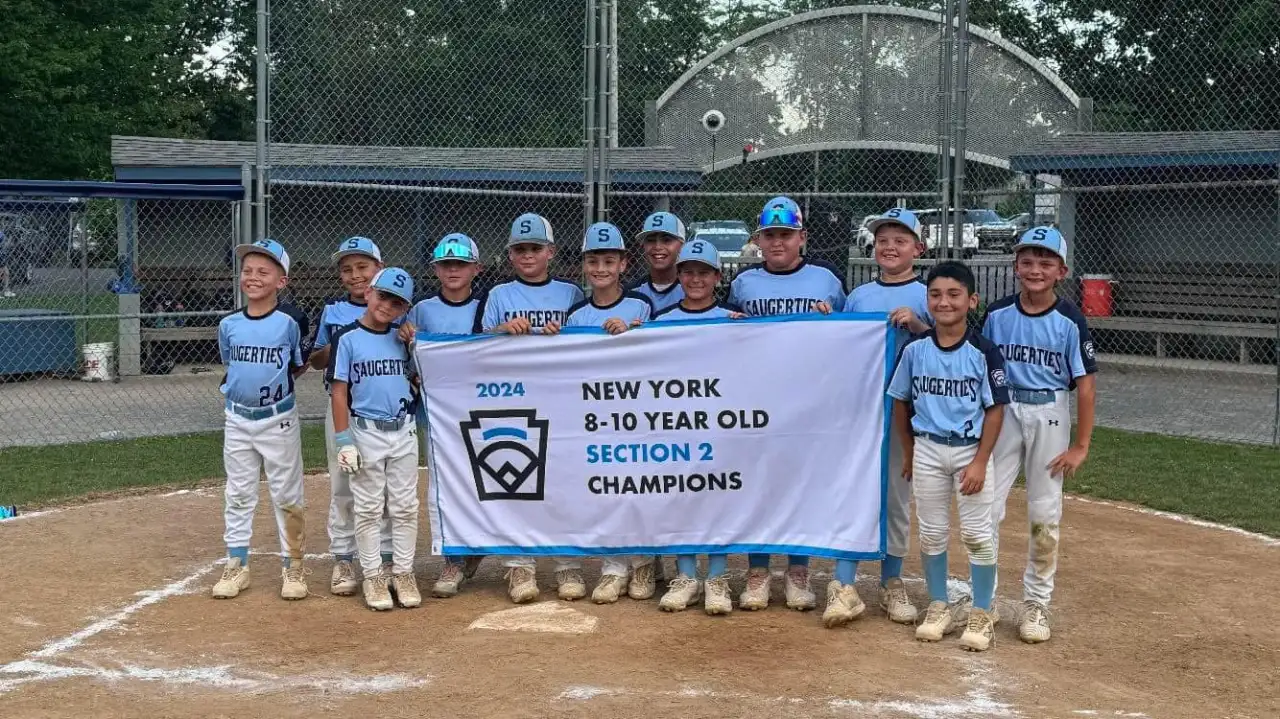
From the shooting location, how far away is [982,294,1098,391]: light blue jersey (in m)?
5.71

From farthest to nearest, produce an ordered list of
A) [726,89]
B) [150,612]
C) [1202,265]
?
[1202,265], [726,89], [150,612]

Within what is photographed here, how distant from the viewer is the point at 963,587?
21.3 ft

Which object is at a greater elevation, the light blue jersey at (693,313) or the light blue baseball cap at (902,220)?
the light blue baseball cap at (902,220)

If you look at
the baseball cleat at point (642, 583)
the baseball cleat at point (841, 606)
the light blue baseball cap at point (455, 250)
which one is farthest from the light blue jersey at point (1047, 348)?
the light blue baseball cap at point (455, 250)

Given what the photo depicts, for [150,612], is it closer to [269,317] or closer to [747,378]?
[269,317]

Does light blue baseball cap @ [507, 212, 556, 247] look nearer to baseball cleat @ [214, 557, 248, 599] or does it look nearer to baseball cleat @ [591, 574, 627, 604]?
baseball cleat @ [591, 574, 627, 604]

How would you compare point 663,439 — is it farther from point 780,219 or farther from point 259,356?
point 259,356

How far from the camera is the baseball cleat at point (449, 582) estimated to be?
643cm

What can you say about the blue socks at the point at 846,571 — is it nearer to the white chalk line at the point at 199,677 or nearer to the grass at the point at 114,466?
the white chalk line at the point at 199,677

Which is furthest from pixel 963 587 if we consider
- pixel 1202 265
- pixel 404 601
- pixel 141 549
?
pixel 1202 265

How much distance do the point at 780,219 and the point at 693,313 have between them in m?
0.69

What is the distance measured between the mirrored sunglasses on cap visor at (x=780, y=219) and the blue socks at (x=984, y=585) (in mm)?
1845

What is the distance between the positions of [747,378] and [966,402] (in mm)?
1176

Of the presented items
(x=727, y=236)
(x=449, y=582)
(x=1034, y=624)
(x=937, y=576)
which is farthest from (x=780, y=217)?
(x=727, y=236)
